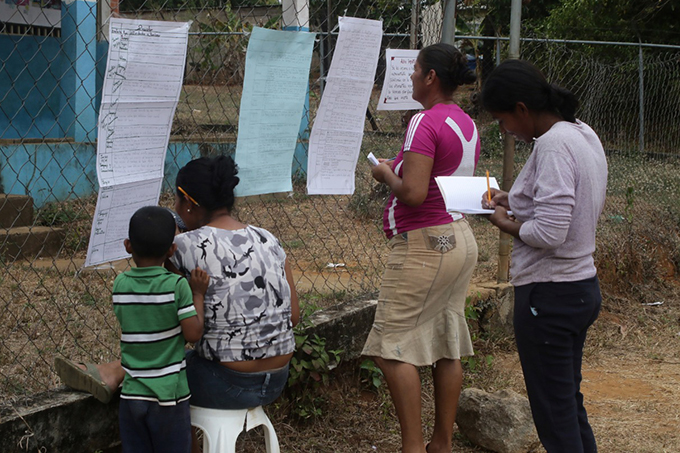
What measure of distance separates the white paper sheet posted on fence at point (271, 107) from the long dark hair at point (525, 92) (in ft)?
3.64

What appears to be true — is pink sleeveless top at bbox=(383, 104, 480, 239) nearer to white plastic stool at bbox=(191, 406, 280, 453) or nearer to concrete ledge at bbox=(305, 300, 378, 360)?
concrete ledge at bbox=(305, 300, 378, 360)

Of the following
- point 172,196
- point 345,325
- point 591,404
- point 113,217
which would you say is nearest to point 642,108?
point 172,196

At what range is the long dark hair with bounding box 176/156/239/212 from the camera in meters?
2.54

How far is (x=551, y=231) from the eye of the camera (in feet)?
7.84

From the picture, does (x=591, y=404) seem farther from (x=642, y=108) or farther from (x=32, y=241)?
(x=642, y=108)

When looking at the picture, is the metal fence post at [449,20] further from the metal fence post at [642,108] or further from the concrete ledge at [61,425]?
the metal fence post at [642,108]

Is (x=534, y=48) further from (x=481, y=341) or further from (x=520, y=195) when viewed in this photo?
(x=520, y=195)

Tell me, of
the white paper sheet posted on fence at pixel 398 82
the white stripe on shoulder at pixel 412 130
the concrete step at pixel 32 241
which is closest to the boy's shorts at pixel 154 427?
the white stripe on shoulder at pixel 412 130

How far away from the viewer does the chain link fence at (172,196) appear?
375 cm

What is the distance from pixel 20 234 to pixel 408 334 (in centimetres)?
412

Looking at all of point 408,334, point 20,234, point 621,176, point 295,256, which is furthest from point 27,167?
point 621,176

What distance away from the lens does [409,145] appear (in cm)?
287

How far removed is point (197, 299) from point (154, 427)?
0.44 m

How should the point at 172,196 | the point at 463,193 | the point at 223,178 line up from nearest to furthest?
the point at 223,178 → the point at 463,193 → the point at 172,196
